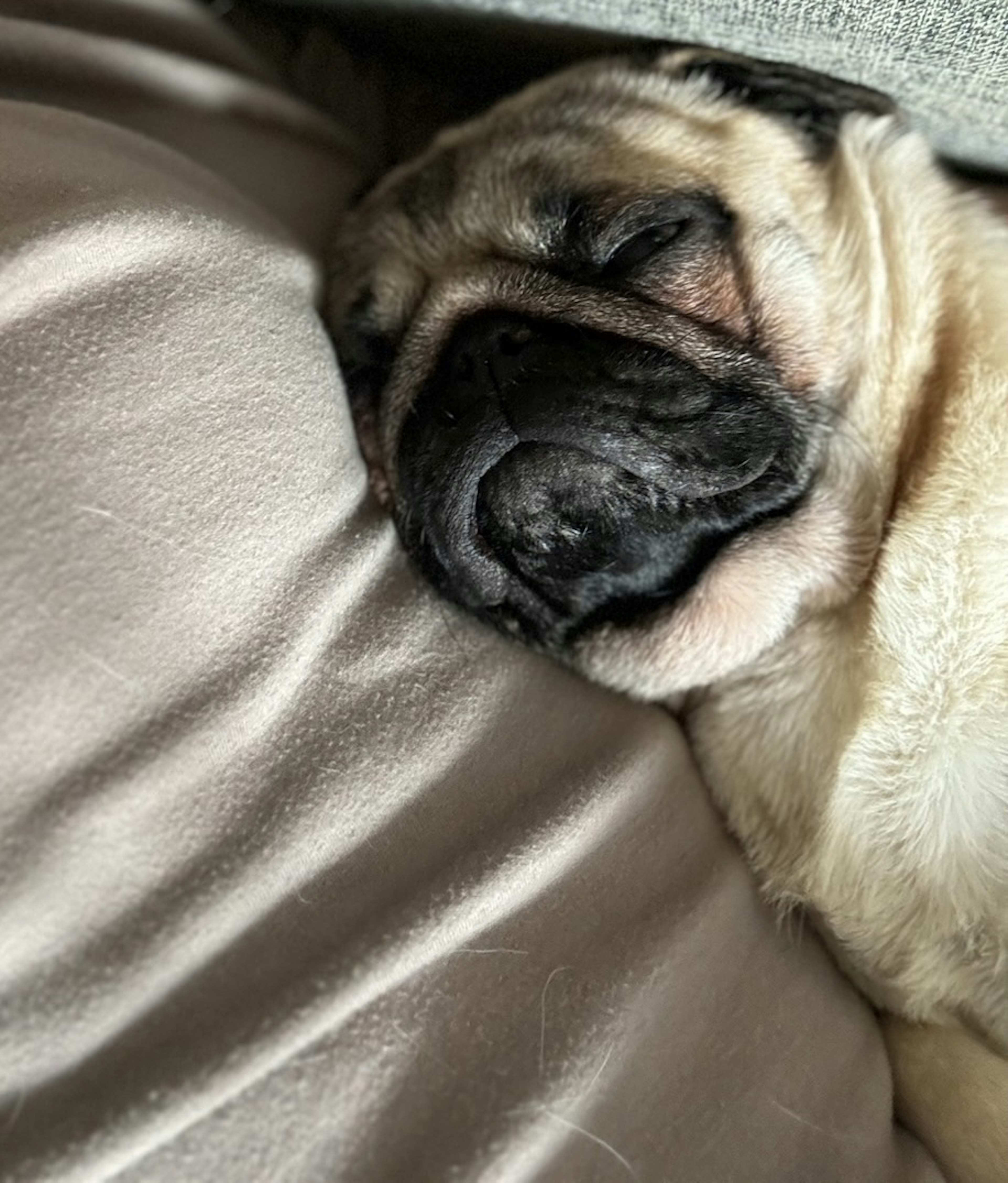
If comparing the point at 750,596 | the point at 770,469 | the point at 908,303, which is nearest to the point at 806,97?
the point at 908,303

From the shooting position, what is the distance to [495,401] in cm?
92

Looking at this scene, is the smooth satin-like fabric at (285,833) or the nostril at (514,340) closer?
the smooth satin-like fabric at (285,833)

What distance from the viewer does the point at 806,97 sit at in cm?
113

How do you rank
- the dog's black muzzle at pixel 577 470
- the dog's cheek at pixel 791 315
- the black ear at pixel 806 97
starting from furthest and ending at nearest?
1. the black ear at pixel 806 97
2. the dog's cheek at pixel 791 315
3. the dog's black muzzle at pixel 577 470

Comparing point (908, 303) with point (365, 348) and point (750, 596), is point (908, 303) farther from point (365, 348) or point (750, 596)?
point (365, 348)

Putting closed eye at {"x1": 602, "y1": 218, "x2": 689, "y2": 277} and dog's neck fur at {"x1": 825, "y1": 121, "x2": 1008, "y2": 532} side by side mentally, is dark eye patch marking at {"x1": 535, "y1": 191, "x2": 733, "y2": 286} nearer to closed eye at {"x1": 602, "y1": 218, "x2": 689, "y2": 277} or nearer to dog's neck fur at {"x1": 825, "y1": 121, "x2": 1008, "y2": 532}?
closed eye at {"x1": 602, "y1": 218, "x2": 689, "y2": 277}

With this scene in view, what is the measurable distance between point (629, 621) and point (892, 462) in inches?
11.8

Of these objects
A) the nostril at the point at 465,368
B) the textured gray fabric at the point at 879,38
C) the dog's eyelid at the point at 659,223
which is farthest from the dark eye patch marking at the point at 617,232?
the textured gray fabric at the point at 879,38

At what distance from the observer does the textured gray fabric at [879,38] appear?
100cm

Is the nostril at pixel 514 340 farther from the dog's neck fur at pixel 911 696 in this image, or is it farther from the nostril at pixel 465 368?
the dog's neck fur at pixel 911 696

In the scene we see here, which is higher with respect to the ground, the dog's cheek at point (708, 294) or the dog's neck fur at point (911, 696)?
the dog's cheek at point (708, 294)

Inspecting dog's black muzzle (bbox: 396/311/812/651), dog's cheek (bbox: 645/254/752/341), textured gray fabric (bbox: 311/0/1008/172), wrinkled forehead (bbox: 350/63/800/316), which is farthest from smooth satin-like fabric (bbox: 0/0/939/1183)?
textured gray fabric (bbox: 311/0/1008/172)

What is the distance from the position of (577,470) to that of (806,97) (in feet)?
1.84

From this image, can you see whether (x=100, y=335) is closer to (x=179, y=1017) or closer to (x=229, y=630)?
(x=229, y=630)
